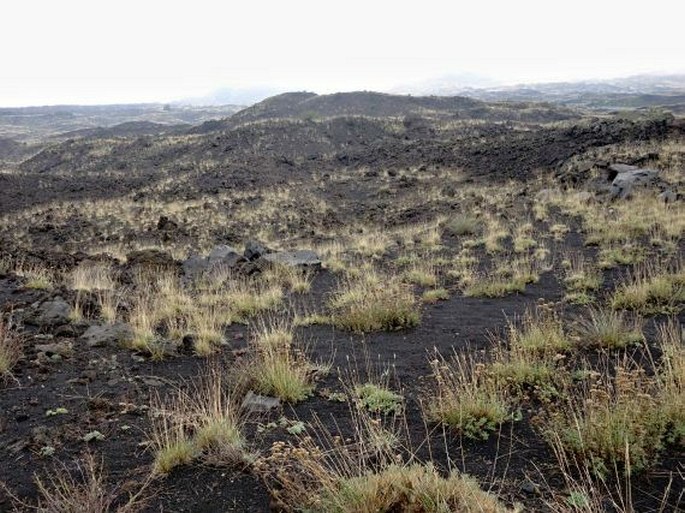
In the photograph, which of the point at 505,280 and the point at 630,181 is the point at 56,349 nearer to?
the point at 505,280

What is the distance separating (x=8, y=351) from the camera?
17.4 ft

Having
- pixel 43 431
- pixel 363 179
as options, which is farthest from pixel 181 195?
pixel 43 431

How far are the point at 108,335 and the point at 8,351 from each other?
1220mm

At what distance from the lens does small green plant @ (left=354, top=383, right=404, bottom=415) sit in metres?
4.25

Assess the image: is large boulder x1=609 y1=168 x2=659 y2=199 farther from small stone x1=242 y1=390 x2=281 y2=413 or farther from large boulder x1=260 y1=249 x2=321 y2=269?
small stone x1=242 y1=390 x2=281 y2=413

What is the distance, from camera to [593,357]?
17.2 feet

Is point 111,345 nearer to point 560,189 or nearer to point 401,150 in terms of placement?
point 560,189

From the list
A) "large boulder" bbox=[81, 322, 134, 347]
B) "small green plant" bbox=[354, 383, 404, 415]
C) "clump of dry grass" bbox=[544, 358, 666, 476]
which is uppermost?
"clump of dry grass" bbox=[544, 358, 666, 476]

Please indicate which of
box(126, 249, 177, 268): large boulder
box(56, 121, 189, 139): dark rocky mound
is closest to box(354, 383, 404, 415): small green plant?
box(126, 249, 177, 268): large boulder

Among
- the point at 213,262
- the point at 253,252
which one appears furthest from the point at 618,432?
the point at 253,252

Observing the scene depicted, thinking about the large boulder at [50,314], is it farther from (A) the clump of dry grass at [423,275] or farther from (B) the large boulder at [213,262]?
(A) the clump of dry grass at [423,275]

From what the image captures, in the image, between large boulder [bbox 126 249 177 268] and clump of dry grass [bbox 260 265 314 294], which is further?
large boulder [bbox 126 249 177 268]

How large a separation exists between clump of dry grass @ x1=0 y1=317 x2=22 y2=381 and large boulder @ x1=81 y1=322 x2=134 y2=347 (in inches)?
31.3

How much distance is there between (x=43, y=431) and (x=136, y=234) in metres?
17.3
